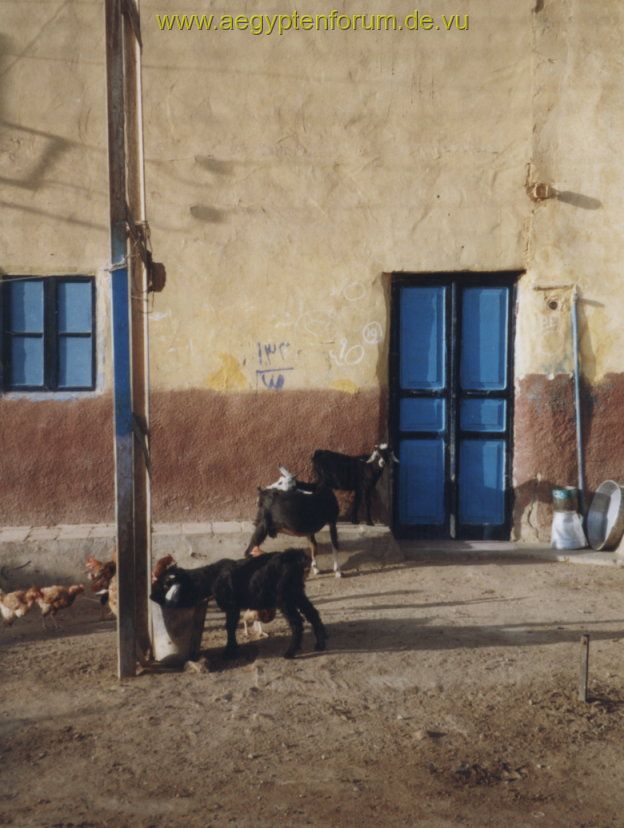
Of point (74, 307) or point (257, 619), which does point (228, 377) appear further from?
point (257, 619)

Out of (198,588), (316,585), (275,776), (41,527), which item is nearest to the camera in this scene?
(275,776)

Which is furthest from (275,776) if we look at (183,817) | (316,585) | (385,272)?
(385,272)

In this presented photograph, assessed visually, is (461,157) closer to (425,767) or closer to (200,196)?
(200,196)

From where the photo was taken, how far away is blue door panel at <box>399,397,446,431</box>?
9.55 metres

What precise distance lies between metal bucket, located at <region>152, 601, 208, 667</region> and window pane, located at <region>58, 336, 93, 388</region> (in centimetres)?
344

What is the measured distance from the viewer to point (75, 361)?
9156 millimetres

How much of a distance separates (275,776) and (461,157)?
6.31 m

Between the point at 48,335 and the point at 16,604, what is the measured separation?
287 cm

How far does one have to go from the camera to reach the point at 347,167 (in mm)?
9133

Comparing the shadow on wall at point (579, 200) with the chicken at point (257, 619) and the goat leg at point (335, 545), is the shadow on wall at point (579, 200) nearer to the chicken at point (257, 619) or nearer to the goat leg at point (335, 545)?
the goat leg at point (335, 545)

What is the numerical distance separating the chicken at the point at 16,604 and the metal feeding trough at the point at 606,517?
5177 mm

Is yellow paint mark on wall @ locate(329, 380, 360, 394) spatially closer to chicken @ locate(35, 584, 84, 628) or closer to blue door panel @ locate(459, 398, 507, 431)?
blue door panel @ locate(459, 398, 507, 431)

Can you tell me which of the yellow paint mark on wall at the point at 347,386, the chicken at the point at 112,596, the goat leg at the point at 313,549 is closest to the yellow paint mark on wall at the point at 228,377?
the yellow paint mark on wall at the point at 347,386

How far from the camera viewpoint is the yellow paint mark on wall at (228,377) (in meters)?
9.14
